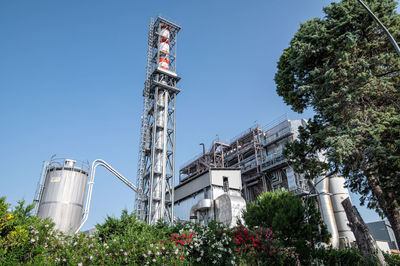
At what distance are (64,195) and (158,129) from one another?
13.7m

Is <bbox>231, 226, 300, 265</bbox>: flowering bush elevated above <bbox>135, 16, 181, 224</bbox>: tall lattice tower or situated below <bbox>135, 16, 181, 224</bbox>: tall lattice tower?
below

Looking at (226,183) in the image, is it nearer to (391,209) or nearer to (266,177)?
(266,177)

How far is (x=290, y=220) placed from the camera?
17.0 meters

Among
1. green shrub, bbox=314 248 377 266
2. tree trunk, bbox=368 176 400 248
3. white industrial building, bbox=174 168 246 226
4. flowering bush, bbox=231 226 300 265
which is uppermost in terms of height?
white industrial building, bbox=174 168 246 226

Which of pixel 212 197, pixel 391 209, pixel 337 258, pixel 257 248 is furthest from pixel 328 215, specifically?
pixel 257 248

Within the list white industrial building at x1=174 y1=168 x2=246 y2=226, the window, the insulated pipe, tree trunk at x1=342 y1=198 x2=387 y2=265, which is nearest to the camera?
tree trunk at x1=342 y1=198 x2=387 y2=265

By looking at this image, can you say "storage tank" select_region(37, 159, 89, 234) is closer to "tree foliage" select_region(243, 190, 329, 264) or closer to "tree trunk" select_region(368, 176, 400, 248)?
"tree foliage" select_region(243, 190, 329, 264)

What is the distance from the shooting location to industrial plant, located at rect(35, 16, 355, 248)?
19656mm

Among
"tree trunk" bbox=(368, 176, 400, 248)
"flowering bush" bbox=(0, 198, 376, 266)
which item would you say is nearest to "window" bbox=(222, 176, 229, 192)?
"flowering bush" bbox=(0, 198, 376, 266)

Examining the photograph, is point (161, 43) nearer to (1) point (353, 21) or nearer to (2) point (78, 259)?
(1) point (353, 21)

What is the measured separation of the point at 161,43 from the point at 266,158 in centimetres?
2139

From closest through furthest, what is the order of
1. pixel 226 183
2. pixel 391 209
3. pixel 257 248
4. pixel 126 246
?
pixel 126 246, pixel 257 248, pixel 391 209, pixel 226 183

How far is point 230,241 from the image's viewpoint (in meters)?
10.6

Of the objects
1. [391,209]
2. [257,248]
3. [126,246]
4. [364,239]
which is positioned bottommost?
[257,248]
